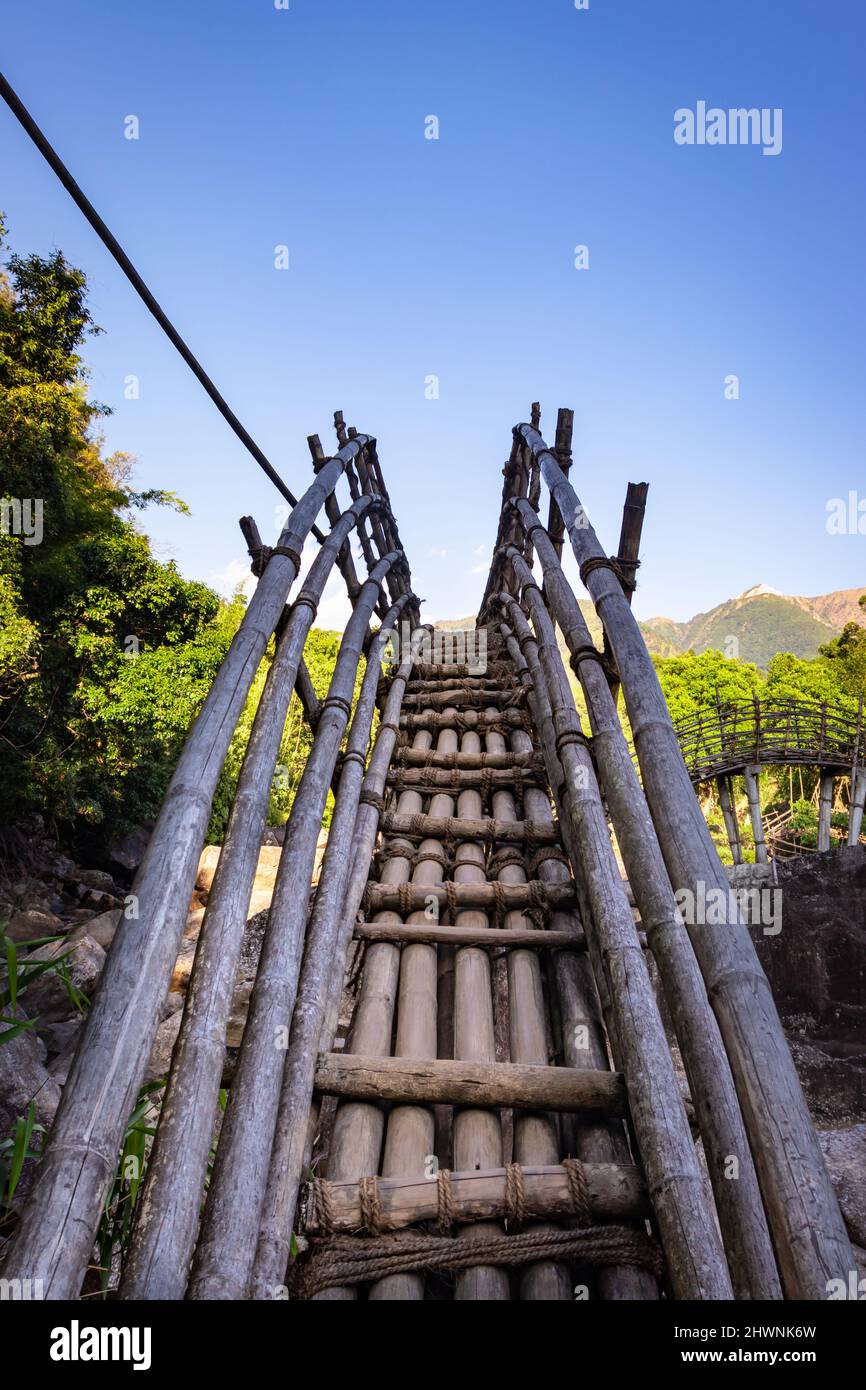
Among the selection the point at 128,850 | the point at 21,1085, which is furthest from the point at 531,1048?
the point at 128,850

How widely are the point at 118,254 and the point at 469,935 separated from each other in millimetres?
2688

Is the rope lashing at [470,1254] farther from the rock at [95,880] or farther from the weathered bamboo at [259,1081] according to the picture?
the rock at [95,880]

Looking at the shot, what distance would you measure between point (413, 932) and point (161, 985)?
3.94ft

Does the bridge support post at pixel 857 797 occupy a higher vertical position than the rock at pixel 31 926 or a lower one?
higher

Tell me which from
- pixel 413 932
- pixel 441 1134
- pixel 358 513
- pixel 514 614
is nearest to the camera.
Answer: pixel 441 1134

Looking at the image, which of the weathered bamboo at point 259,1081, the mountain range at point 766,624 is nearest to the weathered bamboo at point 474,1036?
the weathered bamboo at point 259,1081

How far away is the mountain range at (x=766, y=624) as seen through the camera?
372ft

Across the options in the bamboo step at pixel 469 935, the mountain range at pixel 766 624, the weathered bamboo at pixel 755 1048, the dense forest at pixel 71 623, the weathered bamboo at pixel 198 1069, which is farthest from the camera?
the mountain range at pixel 766 624

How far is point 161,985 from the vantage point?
154 centimetres

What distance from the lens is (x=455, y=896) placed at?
2.75 metres

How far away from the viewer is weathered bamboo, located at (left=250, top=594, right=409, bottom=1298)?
60.4 inches

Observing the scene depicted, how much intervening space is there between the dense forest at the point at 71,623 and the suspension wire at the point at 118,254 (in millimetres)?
6286
